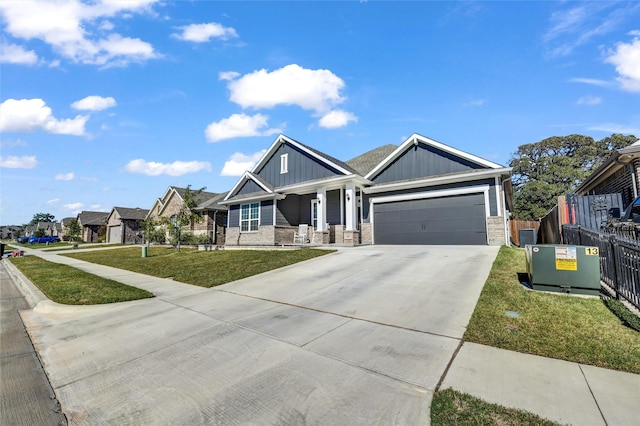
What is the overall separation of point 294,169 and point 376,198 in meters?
5.69

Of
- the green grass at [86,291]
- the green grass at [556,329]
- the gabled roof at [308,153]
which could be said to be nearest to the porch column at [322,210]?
the gabled roof at [308,153]

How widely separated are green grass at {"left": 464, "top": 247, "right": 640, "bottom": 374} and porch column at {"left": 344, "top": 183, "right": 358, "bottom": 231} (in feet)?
32.7

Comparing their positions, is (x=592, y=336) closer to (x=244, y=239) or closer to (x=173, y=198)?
(x=244, y=239)

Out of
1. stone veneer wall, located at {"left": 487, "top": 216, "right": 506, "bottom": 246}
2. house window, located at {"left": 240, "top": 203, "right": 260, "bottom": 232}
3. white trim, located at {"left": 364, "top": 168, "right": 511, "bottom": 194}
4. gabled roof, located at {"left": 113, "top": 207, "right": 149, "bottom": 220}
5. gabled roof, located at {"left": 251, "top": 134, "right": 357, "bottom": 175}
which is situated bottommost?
stone veneer wall, located at {"left": 487, "top": 216, "right": 506, "bottom": 246}

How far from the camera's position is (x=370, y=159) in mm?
22875

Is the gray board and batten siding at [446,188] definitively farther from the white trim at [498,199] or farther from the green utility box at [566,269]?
the green utility box at [566,269]

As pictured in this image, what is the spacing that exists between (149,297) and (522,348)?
26.3ft

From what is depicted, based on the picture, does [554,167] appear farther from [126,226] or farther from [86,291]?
[126,226]

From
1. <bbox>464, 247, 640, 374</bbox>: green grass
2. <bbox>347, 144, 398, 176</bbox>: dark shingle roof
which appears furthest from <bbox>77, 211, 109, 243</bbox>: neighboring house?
<bbox>464, 247, 640, 374</bbox>: green grass

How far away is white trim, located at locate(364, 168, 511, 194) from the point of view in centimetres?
1342

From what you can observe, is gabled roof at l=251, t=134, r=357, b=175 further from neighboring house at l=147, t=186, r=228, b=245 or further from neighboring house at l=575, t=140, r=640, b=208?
neighboring house at l=575, t=140, r=640, b=208

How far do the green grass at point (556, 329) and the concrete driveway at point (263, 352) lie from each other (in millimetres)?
398

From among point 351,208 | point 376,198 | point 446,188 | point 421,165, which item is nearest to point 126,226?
point 351,208

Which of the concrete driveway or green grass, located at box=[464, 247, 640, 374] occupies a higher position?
green grass, located at box=[464, 247, 640, 374]
